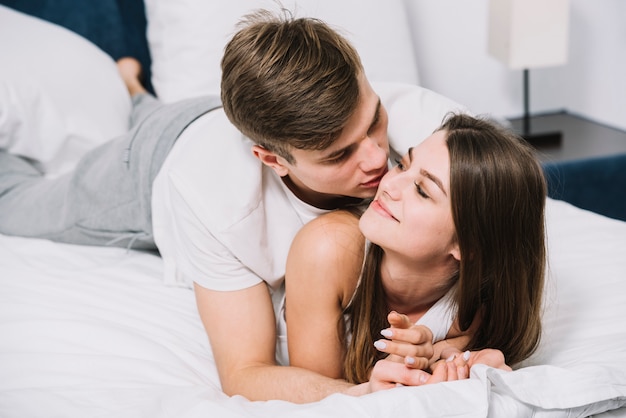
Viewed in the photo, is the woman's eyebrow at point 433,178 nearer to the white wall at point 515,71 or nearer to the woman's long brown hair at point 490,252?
the woman's long brown hair at point 490,252

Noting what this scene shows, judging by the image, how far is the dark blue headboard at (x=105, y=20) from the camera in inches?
86.6

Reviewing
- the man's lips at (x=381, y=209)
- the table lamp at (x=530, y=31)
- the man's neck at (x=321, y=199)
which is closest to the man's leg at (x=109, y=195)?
the man's neck at (x=321, y=199)

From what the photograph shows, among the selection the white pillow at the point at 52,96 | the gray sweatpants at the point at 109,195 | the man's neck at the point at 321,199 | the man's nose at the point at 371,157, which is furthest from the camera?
the white pillow at the point at 52,96

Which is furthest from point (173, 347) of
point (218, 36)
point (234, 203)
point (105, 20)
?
point (105, 20)

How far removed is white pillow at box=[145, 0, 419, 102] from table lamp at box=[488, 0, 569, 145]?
327 millimetres

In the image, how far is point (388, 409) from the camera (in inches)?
35.6

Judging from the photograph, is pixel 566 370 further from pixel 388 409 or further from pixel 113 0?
pixel 113 0

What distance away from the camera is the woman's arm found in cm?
115

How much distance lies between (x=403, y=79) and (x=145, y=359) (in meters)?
1.23

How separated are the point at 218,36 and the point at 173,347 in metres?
1.03

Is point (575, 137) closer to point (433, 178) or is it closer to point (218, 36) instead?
point (218, 36)

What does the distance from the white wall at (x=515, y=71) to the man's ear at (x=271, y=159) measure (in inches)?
54.5

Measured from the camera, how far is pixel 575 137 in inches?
92.4

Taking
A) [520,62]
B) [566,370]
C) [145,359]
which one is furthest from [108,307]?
[520,62]
